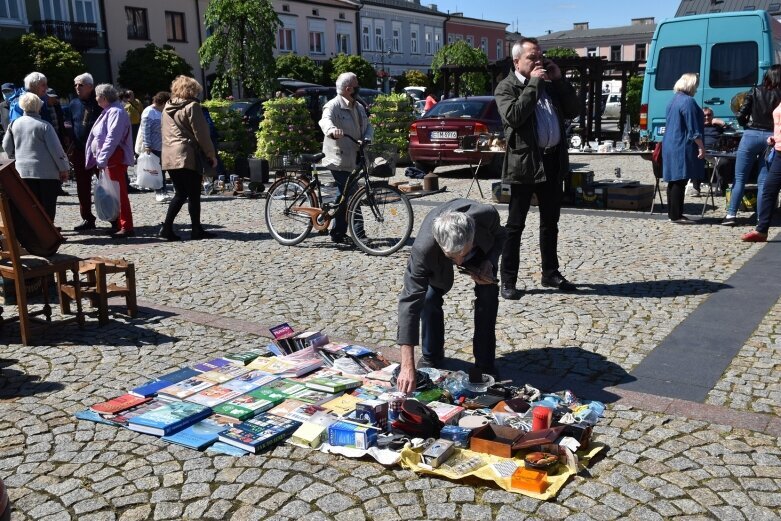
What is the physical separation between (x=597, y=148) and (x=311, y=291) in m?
14.7

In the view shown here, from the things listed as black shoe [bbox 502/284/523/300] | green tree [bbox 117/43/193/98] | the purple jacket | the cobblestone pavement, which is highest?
green tree [bbox 117/43/193/98]

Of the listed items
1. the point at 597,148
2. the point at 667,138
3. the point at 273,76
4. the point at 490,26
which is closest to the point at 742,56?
the point at 667,138

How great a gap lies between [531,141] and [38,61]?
30.4m

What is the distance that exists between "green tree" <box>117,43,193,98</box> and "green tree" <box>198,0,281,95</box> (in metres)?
10.9

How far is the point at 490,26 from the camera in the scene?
251ft

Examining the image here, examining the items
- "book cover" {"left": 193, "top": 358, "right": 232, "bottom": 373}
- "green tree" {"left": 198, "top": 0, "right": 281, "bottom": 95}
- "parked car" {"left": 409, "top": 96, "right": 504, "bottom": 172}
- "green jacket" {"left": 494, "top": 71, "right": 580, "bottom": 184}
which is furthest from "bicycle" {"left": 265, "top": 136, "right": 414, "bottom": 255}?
"green tree" {"left": 198, "top": 0, "right": 281, "bottom": 95}

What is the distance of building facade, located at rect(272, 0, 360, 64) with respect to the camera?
169 ft

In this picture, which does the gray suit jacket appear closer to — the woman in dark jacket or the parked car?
the woman in dark jacket

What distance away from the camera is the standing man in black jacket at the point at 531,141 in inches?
239

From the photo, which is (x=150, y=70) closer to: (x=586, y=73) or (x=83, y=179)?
(x=586, y=73)

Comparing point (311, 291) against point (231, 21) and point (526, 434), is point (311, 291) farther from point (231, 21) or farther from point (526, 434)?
point (231, 21)

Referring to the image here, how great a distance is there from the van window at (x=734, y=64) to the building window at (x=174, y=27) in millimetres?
35430

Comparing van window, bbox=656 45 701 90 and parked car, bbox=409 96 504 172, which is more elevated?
van window, bbox=656 45 701 90

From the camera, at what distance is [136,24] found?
41719 mm
